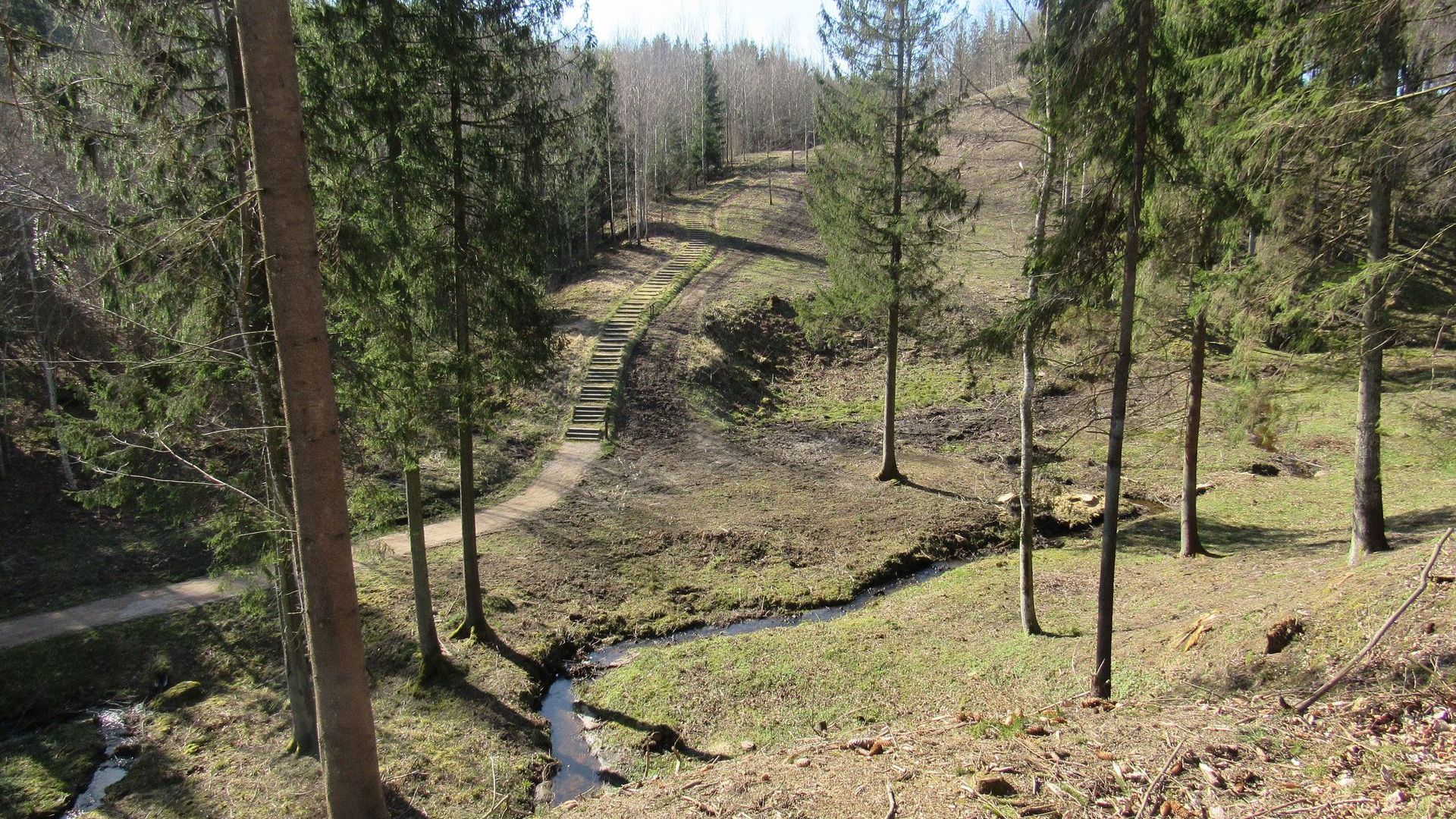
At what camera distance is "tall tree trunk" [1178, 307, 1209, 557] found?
1277cm

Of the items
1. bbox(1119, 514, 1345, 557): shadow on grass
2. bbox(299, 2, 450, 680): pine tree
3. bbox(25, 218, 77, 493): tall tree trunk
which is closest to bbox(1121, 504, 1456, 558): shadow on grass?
bbox(1119, 514, 1345, 557): shadow on grass

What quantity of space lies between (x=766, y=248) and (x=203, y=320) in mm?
33538

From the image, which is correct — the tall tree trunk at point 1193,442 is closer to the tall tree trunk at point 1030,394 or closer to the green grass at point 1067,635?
the green grass at point 1067,635

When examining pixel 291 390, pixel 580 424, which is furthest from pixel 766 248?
pixel 291 390

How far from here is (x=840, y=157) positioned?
1822cm

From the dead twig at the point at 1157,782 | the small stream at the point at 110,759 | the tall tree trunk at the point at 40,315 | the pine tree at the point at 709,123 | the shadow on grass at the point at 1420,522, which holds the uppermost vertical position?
the pine tree at the point at 709,123

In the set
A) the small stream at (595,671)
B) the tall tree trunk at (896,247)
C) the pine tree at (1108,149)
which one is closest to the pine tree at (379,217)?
the small stream at (595,671)

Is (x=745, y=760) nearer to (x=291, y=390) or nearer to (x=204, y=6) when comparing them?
(x=291, y=390)

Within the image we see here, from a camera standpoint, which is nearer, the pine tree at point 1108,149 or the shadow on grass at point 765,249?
the pine tree at point 1108,149

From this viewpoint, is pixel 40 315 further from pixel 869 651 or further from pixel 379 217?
pixel 869 651

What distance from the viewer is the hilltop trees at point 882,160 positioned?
16922 millimetres

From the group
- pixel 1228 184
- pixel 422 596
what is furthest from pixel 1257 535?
pixel 422 596

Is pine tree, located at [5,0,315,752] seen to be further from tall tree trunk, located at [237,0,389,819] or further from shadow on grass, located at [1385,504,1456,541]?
shadow on grass, located at [1385,504,1456,541]

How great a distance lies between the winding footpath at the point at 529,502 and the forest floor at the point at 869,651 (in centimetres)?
50
